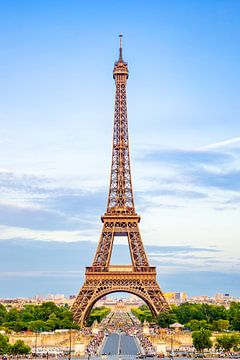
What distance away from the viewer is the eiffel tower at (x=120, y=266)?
244 feet

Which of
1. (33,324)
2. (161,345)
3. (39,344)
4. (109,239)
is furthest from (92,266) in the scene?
(161,345)

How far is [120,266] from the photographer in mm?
75312

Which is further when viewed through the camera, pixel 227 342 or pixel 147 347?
pixel 147 347

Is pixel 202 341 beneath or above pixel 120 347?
beneath

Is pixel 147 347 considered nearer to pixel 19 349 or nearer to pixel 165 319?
pixel 165 319

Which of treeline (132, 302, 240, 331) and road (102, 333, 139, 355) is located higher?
treeline (132, 302, 240, 331)

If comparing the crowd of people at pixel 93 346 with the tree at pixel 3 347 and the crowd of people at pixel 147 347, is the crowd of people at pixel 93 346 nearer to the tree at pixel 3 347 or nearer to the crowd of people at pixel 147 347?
the crowd of people at pixel 147 347

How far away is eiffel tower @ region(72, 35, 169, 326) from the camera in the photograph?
74312 millimetres

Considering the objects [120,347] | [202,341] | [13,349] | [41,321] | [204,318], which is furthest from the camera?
[204,318]

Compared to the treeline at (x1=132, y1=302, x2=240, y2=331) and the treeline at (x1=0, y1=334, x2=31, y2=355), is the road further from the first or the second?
the treeline at (x1=0, y1=334, x2=31, y2=355)

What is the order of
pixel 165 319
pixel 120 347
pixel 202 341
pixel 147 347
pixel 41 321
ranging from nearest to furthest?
1. pixel 202 341
2. pixel 147 347
3. pixel 120 347
4. pixel 165 319
5. pixel 41 321

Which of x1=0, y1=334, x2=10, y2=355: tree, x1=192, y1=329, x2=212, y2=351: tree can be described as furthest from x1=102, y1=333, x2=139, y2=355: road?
x1=0, y1=334, x2=10, y2=355: tree

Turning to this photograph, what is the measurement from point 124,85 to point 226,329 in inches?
1324

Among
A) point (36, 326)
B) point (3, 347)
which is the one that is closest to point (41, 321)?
point (36, 326)
